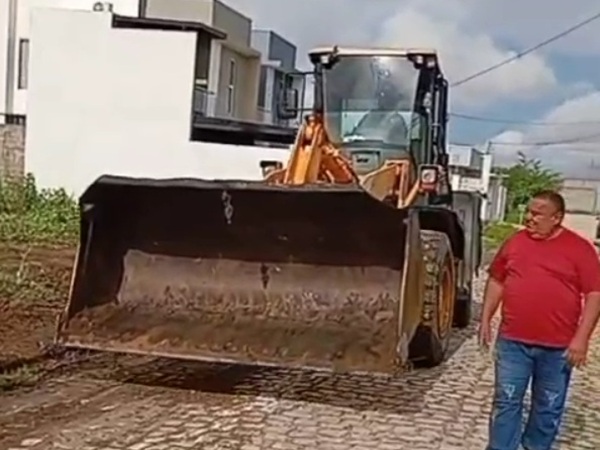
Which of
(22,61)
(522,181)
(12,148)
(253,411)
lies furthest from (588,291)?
(522,181)

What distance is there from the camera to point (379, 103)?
32.9ft

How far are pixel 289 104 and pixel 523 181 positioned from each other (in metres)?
36.2

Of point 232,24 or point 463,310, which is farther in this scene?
point 232,24

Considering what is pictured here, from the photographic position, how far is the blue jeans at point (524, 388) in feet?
17.4

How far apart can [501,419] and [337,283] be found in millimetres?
2086

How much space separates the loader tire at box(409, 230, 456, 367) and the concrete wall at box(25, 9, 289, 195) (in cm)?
1356

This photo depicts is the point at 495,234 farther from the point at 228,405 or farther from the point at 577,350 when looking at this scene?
the point at 577,350

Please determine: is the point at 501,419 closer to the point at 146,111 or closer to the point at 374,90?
the point at 374,90

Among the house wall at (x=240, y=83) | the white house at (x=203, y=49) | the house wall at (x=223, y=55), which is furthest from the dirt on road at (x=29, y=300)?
the house wall at (x=240, y=83)

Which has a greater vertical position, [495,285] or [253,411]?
[495,285]

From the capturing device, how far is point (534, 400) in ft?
17.8

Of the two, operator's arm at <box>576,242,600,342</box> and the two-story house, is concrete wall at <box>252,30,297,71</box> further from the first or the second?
operator's arm at <box>576,242,600,342</box>

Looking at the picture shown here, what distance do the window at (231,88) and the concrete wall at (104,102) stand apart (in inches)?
442

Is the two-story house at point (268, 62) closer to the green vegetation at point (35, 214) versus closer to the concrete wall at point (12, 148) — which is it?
the concrete wall at point (12, 148)
